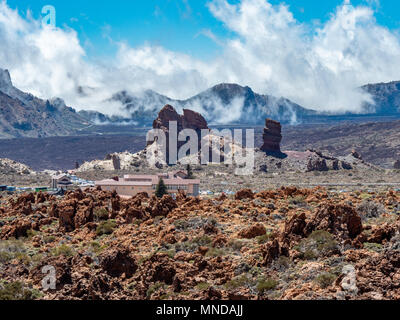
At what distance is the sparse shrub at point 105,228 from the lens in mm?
34047

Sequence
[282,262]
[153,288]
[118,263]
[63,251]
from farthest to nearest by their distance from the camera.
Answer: [63,251]
[118,263]
[282,262]
[153,288]

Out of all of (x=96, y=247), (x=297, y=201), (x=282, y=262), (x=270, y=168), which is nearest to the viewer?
(x=282, y=262)

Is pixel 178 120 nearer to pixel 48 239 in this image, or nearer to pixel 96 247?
pixel 48 239

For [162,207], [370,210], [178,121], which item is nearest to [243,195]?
[162,207]

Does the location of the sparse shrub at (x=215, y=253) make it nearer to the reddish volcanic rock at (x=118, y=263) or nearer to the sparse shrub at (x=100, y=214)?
the reddish volcanic rock at (x=118, y=263)

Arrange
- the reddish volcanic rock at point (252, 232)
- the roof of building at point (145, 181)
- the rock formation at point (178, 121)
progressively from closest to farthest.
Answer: the reddish volcanic rock at point (252, 232), the roof of building at point (145, 181), the rock formation at point (178, 121)

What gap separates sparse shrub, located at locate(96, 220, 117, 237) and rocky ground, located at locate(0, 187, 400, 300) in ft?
0.21

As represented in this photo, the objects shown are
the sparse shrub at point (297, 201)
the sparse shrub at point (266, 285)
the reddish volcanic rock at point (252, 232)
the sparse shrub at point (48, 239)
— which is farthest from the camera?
the sparse shrub at point (297, 201)

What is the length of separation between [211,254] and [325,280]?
24.9 feet

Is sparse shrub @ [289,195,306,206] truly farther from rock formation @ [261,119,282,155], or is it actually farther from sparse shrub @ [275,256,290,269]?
rock formation @ [261,119,282,155]

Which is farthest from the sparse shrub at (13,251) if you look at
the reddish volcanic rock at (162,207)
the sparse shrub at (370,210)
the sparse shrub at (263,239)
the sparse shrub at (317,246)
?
the sparse shrub at (370,210)

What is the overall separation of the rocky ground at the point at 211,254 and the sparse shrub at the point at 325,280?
0.18 feet

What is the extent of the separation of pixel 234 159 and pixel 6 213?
320 feet

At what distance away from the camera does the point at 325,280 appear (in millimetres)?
18625
